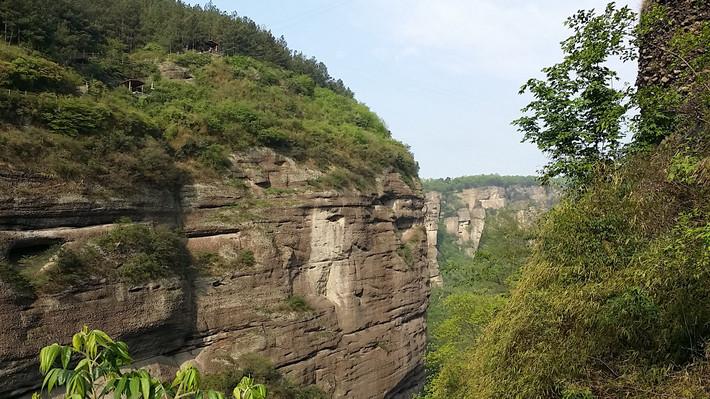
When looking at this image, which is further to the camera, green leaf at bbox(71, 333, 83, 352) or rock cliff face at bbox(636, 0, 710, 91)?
rock cliff face at bbox(636, 0, 710, 91)

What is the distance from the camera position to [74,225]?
12117mm

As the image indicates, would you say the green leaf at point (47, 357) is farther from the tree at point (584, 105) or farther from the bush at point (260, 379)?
the bush at point (260, 379)

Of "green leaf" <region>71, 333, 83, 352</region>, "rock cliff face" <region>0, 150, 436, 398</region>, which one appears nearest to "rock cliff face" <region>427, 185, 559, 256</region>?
"rock cliff face" <region>0, 150, 436, 398</region>

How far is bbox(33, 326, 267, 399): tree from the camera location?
1.97 meters

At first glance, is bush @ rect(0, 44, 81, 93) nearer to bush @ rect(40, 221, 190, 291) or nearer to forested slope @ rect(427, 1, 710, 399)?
bush @ rect(40, 221, 190, 291)

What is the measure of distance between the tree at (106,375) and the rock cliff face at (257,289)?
10.0 meters

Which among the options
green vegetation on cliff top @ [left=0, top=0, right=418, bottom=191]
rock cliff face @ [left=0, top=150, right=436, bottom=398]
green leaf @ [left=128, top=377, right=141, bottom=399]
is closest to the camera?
green leaf @ [left=128, top=377, right=141, bottom=399]

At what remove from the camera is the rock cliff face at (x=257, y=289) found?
1098 cm

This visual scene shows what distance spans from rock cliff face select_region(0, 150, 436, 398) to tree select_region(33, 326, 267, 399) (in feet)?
32.9

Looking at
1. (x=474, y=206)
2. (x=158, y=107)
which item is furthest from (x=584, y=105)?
(x=474, y=206)

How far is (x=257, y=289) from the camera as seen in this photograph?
15.9 m

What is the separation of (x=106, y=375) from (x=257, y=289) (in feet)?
46.1

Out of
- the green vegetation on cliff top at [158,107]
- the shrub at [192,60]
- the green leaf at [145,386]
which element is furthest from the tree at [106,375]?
the shrub at [192,60]

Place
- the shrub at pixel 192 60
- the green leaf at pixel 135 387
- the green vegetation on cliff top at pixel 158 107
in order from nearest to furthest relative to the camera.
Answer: the green leaf at pixel 135 387 → the green vegetation on cliff top at pixel 158 107 → the shrub at pixel 192 60
